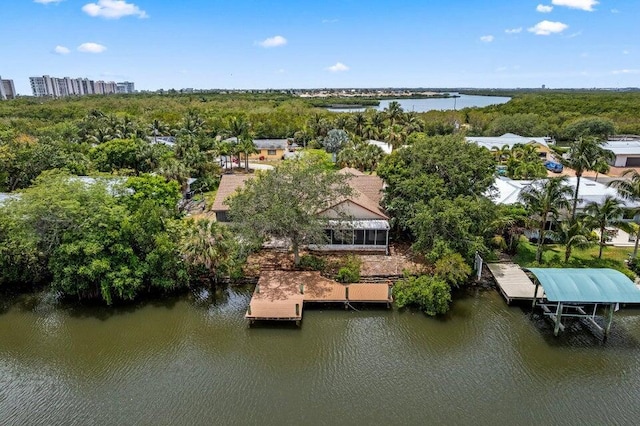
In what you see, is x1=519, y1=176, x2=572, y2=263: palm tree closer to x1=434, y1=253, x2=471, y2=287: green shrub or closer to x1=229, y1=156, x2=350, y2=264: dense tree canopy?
x1=434, y1=253, x2=471, y2=287: green shrub

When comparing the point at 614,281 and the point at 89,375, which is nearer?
the point at 89,375

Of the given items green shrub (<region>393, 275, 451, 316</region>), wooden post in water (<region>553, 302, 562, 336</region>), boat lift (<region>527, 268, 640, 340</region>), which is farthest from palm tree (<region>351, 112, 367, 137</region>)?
wooden post in water (<region>553, 302, 562, 336</region>)

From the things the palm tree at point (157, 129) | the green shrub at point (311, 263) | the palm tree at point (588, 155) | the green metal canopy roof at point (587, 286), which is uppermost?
the palm tree at point (588, 155)

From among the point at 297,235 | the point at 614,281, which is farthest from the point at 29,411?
the point at 614,281

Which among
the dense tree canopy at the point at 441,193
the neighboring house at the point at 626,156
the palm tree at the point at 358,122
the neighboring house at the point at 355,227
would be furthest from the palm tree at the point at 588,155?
the palm tree at the point at 358,122

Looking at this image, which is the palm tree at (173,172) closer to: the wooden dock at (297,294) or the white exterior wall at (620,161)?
the wooden dock at (297,294)

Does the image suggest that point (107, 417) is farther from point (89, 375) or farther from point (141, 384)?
point (89, 375)
